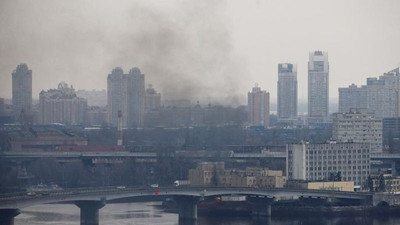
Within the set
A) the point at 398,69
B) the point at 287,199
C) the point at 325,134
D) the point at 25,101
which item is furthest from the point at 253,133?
the point at 287,199

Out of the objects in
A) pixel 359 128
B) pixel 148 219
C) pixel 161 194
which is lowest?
pixel 148 219

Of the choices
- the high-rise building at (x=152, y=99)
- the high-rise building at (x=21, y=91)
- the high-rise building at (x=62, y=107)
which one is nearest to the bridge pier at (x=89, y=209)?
the high-rise building at (x=21, y=91)

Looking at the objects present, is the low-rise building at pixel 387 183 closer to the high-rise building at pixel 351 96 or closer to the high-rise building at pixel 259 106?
the high-rise building at pixel 259 106

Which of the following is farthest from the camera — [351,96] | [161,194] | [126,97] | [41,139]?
[351,96]

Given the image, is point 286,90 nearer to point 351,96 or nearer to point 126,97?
point 351,96

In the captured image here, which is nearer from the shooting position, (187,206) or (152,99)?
(187,206)

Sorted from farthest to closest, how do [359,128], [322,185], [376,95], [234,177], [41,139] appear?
[376,95] → [41,139] → [359,128] → [234,177] → [322,185]

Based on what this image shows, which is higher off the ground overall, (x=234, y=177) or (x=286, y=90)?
(x=286, y=90)

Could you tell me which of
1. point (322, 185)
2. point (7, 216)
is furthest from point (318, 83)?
point (7, 216)
